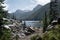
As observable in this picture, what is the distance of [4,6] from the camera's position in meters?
22.8

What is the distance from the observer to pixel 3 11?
22.8m

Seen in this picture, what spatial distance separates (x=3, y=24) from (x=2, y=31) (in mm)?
1101

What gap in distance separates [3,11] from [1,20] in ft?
3.69

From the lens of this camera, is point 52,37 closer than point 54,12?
Yes

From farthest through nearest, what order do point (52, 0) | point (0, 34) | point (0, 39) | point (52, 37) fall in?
1. point (52, 0)
2. point (0, 34)
3. point (0, 39)
4. point (52, 37)

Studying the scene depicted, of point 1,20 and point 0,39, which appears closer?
point 0,39

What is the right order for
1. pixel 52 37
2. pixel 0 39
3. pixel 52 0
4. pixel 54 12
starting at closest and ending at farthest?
pixel 52 37
pixel 0 39
pixel 54 12
pixel 52 0

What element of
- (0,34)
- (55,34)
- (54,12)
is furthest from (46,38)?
(54,12)

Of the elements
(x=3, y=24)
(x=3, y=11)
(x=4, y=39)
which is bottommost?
(x=4, y=39)

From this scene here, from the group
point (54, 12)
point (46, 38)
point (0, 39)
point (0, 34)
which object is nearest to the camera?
point (46, 38)

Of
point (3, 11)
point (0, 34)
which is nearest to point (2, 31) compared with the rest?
point (0, 34)

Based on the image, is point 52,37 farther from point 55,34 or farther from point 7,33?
point 7,33

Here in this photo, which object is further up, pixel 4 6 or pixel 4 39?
pixel 4 6

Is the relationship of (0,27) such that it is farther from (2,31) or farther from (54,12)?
(54,12)
